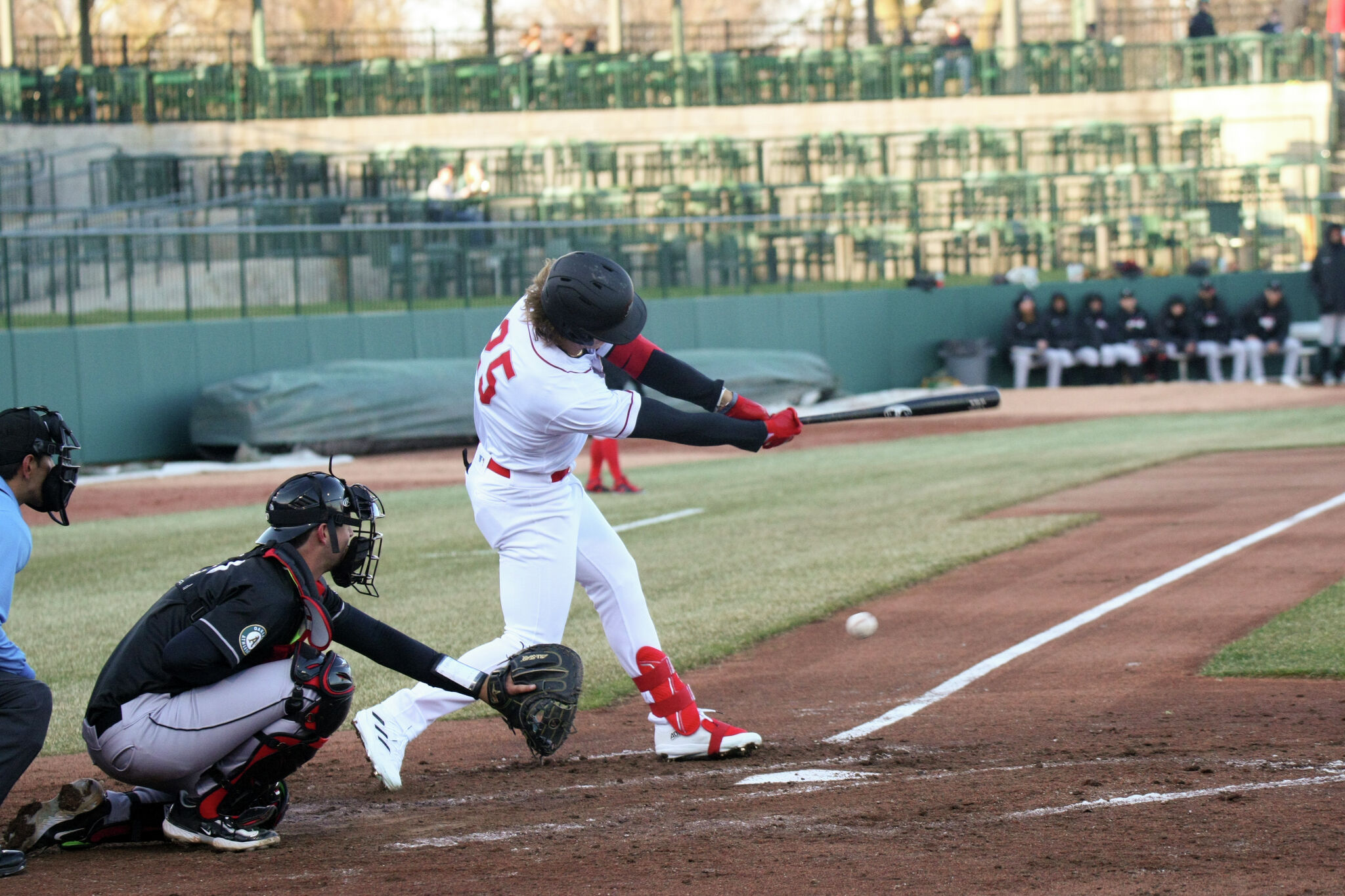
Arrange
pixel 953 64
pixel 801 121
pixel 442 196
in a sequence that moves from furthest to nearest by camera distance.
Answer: pixel 953 64, pixel 801 121, pixel 442 196

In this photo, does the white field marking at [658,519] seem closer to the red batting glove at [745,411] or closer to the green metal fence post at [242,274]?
the red batting glove at [745,411]

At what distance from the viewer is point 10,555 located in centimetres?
417

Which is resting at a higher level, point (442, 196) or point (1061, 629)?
point (442, 196)

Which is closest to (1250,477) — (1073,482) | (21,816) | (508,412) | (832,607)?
(1073,482)

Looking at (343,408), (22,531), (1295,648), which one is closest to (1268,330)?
(343,408)

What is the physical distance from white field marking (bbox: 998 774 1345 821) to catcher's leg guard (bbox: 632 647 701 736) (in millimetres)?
1413

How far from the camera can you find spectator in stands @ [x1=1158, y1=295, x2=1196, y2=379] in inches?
1015

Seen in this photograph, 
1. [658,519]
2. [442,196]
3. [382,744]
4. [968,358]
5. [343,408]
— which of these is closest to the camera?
[382,744]

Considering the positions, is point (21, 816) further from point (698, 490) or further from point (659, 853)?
point (698, 490)

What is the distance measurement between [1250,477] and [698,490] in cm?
519

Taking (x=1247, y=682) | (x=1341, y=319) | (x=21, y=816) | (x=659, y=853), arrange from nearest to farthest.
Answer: (x=659, y=853) → (x=21, y=816) → (x=1247, y=682) → (x=1341, y=319)

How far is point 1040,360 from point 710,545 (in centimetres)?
1563

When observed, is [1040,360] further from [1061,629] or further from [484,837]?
[484,837]

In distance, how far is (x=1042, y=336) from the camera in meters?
25.6
